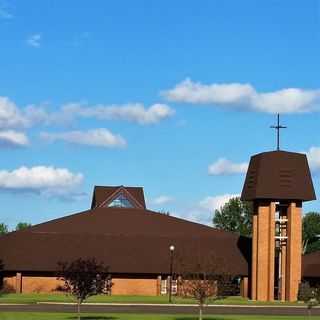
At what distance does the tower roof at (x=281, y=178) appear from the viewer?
70.5 m

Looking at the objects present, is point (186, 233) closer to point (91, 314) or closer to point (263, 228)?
point (263, 228)

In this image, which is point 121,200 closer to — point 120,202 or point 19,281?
point 120,202

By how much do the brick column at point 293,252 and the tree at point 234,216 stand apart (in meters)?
57.5

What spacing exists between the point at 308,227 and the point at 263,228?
2461 inches

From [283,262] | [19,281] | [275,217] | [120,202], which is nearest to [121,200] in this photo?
[120,202]

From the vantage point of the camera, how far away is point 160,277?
76500 mm

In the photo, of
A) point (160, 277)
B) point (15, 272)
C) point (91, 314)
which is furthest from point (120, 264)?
point (91, 314)

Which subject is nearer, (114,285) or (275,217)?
(275,217)

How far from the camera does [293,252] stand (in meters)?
70.6

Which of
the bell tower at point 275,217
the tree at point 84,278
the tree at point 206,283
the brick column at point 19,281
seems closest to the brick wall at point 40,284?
the brick column at point 19,281

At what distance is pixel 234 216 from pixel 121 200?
116 feet

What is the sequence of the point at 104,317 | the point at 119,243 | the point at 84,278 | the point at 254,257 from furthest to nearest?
the point at 119,243
the point at 254,257
the point at 104,317
the point at 84,278

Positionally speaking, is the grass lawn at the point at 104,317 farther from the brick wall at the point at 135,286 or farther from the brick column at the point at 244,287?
the brick wall at the point at 135,286

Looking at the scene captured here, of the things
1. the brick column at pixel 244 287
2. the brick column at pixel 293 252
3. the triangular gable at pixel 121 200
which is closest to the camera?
the brick column at pixel 293 252
